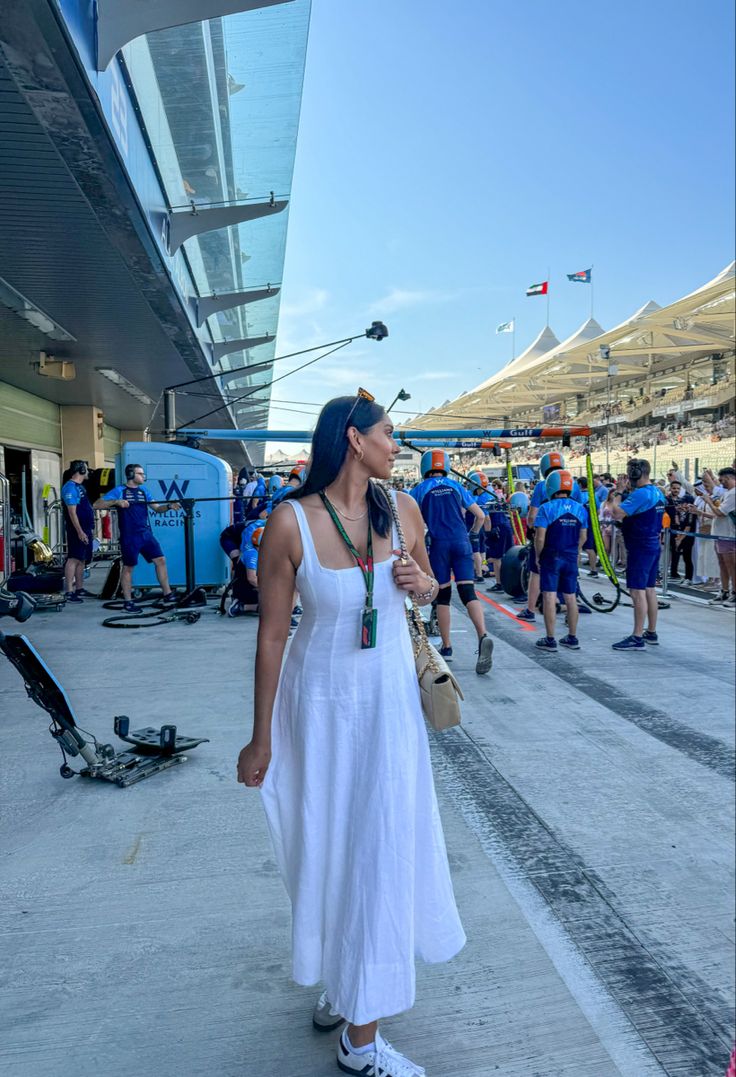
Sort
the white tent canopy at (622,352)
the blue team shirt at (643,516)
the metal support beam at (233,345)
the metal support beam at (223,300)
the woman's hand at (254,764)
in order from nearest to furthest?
the woman's hand at (254,764), the blue team shirt at (643,516), the metal support beam at (223,300), the metal support beam at (233,345), the white tent canopy at (622,352)

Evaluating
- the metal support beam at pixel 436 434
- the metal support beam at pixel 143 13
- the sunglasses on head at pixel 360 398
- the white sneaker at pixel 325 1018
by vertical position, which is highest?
A: the metal support beam at pixel 143 13

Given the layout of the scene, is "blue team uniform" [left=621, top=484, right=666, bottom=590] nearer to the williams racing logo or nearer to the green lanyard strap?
the green lanyard strap

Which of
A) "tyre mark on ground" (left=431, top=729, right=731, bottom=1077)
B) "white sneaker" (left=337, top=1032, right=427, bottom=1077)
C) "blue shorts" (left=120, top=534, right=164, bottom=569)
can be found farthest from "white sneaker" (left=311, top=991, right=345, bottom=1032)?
"blue shorts" (left=120, top=534, right=164, bottom=569)

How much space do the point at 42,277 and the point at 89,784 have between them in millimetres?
6539

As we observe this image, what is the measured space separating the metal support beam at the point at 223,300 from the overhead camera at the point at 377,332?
1823 millimetres

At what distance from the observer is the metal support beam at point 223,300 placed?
38.9 feet

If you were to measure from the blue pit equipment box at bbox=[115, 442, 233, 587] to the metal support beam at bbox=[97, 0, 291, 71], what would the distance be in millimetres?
5698

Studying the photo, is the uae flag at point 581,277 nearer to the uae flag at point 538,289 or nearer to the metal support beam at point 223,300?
the uae flag at point 538,289

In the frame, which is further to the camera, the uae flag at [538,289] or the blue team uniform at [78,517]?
the uae flag at [538,289]

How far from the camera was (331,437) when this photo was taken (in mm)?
1959

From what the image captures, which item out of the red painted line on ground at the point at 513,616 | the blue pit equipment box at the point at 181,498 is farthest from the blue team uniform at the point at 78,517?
the red painted line on ground at the point at 513,616

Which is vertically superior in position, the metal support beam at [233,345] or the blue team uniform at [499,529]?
the metal support beam at [233,345]

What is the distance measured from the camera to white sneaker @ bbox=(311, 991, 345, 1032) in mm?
2004

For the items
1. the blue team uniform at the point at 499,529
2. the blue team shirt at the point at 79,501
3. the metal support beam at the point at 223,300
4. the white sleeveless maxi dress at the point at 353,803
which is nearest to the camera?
the white sleeveless maxi dress at the point at 353,803
